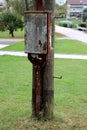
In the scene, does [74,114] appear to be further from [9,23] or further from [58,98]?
[9,23]

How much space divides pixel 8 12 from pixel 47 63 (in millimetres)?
24744

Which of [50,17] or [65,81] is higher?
[50,17]

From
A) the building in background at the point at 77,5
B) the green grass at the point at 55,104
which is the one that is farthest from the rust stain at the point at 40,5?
the building in background at the point at 77,5

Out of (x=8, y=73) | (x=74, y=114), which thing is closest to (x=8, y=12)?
(x=8, y=73)

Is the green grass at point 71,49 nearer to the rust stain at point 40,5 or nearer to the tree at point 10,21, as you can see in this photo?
the tree at point 10,21

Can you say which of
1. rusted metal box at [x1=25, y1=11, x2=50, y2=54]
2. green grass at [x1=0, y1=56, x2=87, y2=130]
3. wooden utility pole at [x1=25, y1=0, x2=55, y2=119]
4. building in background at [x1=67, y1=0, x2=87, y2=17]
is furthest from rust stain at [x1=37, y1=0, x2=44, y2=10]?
building in background at [x1=67, y1=0, x2=87, y2=17]

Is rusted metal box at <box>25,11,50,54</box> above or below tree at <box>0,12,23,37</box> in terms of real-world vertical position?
above

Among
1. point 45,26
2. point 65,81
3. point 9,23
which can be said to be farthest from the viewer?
point 9,23

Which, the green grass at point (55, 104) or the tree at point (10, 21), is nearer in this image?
the green grass at point (55, 104)

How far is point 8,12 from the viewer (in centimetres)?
2859

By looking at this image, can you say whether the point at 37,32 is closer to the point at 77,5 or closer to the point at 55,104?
the point at 55,104

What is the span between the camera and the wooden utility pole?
408cm

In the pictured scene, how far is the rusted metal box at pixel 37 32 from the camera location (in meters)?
4.07

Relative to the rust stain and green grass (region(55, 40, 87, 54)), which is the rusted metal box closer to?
the rust stain
